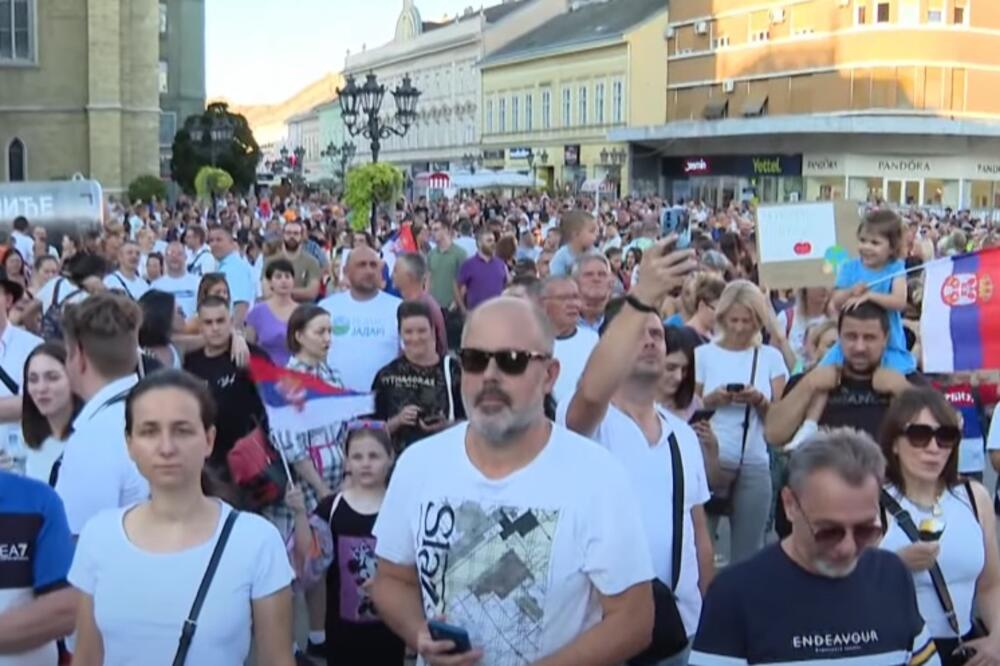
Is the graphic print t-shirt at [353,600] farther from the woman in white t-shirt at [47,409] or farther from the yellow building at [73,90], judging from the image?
the yellow building at [73,90]

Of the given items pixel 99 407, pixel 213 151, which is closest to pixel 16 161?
pixel 213 151

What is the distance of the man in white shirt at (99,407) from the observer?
4.30m

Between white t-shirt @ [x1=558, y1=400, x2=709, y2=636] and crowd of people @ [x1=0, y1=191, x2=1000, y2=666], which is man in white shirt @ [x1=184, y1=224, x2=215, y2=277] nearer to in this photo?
crowd of people @ [x1=0, y1=191, x2=1000, y2=666]

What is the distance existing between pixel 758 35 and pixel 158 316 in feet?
202

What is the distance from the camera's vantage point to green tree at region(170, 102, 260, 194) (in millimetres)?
57375

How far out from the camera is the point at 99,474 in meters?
4.31

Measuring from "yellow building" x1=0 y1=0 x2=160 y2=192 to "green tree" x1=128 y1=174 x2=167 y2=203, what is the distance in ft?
16.4

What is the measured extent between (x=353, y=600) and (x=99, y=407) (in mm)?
1602

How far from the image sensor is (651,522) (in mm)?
4484

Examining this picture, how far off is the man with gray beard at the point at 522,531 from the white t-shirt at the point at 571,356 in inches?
116

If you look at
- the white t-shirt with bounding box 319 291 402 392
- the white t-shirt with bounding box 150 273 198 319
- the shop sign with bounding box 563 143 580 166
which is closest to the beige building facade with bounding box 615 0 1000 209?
the shop sign with bounding box 563 143 580 166

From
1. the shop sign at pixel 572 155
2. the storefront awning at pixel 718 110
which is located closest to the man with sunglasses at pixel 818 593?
the storefront awning at pixel 718 110

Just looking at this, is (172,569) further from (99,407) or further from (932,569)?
(932,569)

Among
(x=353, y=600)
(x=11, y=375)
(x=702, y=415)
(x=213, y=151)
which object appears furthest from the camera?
(x=213, y=151)
